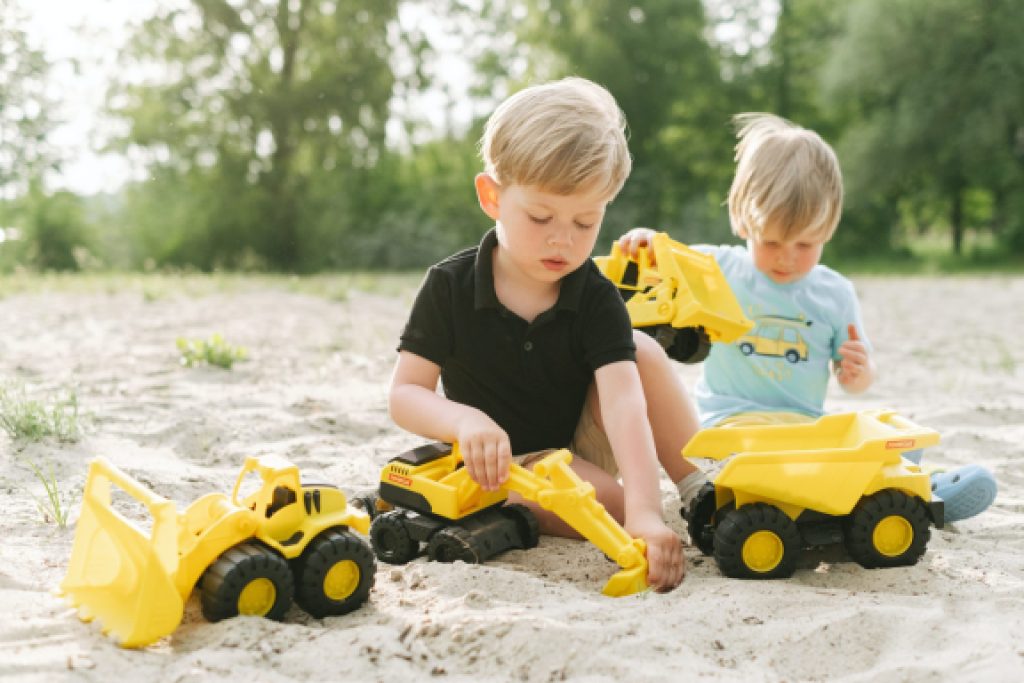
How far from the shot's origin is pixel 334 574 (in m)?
1.88

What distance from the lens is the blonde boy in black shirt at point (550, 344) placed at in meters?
2.22

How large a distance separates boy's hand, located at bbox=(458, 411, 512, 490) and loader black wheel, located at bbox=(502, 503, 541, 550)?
0.19 m

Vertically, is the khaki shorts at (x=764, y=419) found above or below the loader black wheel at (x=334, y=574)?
above

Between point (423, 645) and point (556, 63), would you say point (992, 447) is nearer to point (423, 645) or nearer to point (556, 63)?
point (423, 645)

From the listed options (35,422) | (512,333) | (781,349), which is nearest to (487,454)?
(512,333)

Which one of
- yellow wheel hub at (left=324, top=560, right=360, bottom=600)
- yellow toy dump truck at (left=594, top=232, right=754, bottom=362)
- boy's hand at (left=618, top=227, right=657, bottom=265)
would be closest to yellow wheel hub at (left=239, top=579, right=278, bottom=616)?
yellow wheel hub at (left=324, top=560, right=360, bottom=600)

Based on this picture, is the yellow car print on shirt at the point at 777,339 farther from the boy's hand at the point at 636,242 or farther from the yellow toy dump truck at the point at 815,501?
the yellow toy dump truck at the point at 815,501

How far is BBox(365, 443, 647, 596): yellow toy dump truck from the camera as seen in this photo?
2.09 metres

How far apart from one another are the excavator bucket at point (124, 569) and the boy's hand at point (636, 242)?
5.37 ft

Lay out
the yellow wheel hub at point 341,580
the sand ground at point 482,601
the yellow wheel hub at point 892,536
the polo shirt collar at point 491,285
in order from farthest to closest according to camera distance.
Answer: the polo shirt collar at point 491,285 < the yellow wheel hub at point 892,536 < the yellow wheel hub at point 341,580 < the sand ground at point 482,601

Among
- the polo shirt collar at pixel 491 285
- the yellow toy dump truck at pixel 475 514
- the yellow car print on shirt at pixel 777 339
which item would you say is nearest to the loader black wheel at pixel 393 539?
the yellow toy dump truck at pixel 475 514

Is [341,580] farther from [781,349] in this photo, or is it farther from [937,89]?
[937,89]

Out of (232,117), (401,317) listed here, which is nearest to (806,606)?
(401,317)

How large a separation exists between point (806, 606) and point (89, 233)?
15.8 metres
